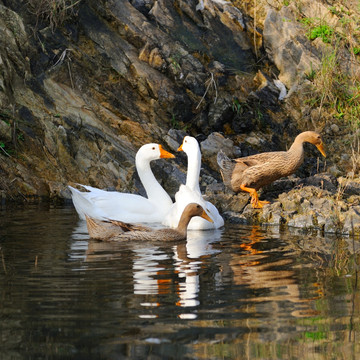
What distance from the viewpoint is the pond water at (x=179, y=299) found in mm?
4480

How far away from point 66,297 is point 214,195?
5960mm

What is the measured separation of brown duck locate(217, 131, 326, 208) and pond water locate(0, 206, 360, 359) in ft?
7.08

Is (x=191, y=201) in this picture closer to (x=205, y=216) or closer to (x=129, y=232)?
(x=205, y=216)

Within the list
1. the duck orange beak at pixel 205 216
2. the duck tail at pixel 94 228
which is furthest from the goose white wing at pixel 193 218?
the duck tail at pixel 94 228

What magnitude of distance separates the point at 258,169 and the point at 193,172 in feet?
3.59

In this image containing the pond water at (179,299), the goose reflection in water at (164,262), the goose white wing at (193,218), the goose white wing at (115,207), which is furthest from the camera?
the goose white wing at (115,207)

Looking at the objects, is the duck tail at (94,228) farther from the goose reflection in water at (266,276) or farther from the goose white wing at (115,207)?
the goose reflection in water at (266,276)

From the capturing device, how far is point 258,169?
35.3ft

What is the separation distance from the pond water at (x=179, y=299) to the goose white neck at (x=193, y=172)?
1564mm

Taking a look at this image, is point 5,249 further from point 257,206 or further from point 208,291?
point 257,206

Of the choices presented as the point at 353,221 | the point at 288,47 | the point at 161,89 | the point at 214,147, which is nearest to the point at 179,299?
the point at 353,221

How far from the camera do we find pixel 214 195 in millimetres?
11344

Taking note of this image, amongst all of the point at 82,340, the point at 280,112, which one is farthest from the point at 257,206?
the point at 82,340

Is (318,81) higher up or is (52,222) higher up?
(318,81)
